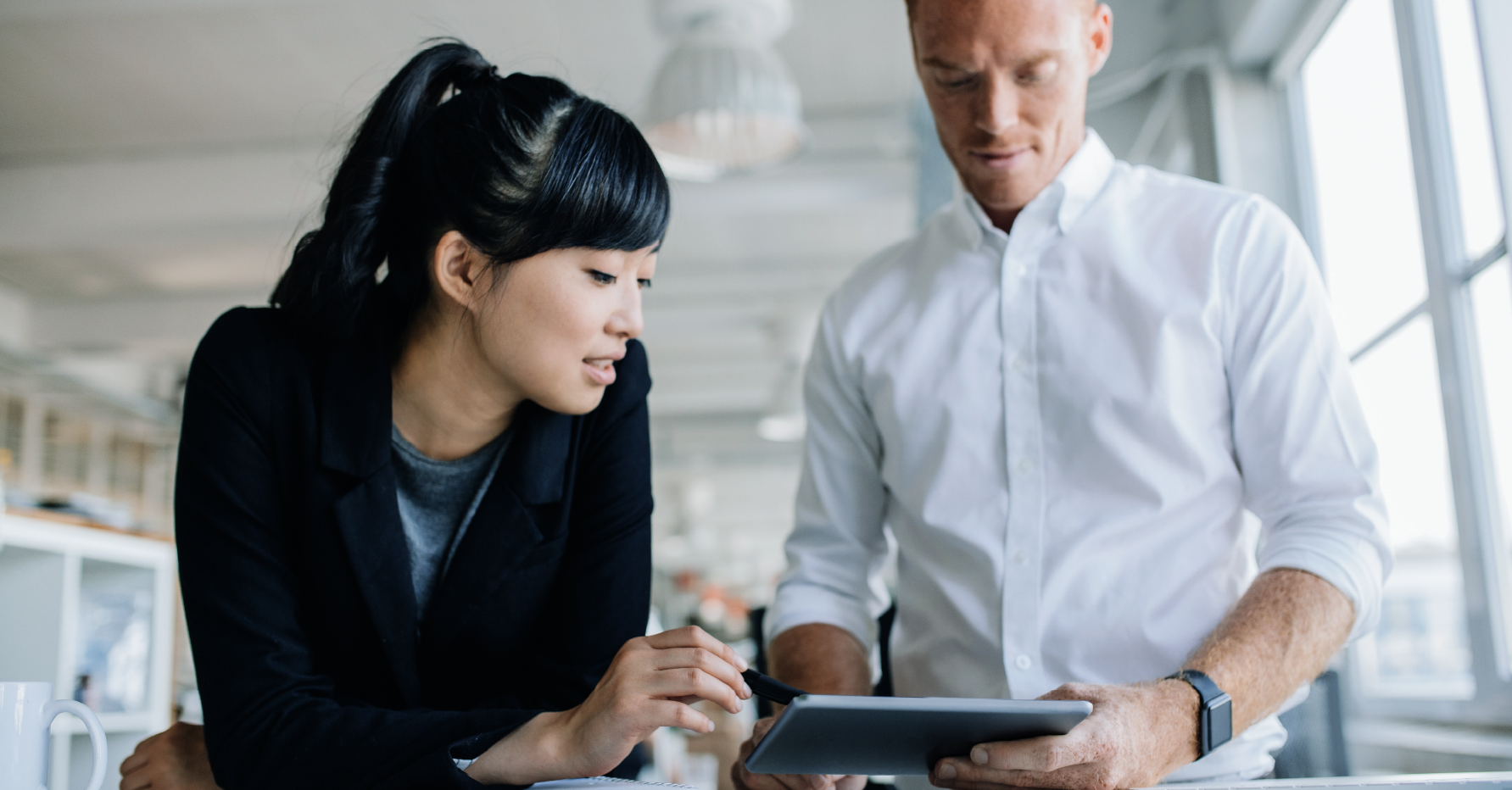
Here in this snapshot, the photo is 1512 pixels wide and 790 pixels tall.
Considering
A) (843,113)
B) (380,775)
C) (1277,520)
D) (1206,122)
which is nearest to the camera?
(380,775)

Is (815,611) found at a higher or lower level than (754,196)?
lower

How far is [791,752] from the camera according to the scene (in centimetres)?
90

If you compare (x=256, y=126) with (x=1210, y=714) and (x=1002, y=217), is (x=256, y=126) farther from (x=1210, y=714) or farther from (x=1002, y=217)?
(x=1210, y=714)

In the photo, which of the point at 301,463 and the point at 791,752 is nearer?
the point at 791,752

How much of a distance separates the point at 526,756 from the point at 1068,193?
956mm

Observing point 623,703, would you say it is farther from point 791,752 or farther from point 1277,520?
point 1277,520

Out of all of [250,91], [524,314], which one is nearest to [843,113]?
[250,91]

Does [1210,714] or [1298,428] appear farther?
[1298,428]

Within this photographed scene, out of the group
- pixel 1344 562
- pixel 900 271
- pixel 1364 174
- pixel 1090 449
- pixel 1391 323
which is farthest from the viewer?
pixel 1364 174

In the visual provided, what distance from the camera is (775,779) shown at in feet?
3.90

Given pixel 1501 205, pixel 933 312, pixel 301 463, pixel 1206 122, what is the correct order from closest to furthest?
pixel 301 463 < pixel 933 312 < pixel 1501 205 < pixel 1206 122

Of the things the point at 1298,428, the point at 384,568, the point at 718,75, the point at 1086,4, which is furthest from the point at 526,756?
the point at 718,75

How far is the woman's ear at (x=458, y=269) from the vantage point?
4.00ft

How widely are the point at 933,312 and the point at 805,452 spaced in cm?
25
